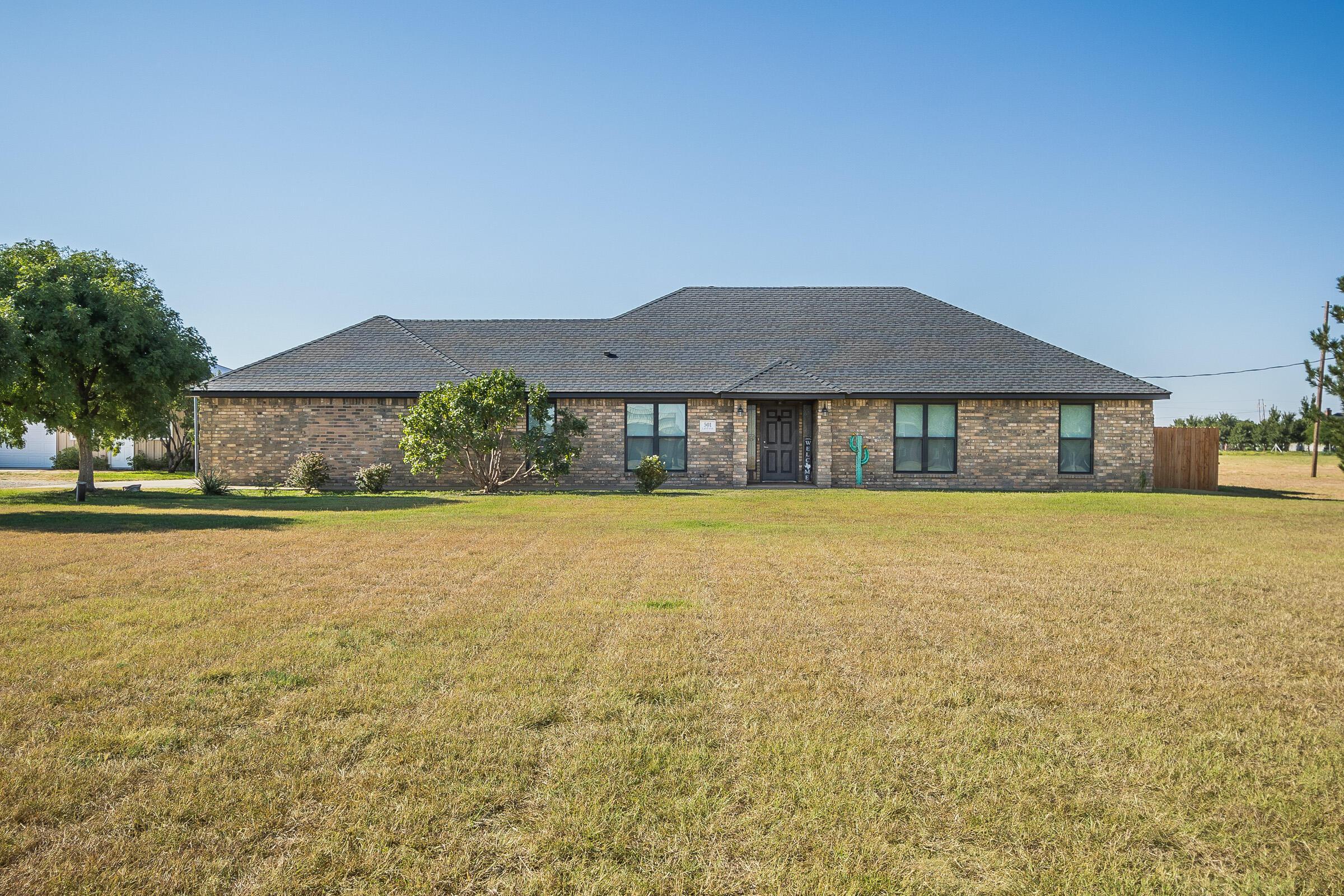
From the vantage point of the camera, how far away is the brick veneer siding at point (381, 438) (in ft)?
75.0

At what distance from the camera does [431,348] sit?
25422 mm

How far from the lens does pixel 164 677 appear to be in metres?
4.95

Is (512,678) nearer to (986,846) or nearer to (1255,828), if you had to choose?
(986,846)

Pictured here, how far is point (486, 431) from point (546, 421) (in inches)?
75.7

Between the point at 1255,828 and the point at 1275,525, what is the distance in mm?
13683

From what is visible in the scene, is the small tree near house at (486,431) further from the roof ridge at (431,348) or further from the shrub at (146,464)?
the shrub at (146,464)

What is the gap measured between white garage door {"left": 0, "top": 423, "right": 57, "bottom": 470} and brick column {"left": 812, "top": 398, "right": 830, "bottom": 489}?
113 ft

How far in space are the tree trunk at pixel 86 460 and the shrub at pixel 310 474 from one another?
448cm

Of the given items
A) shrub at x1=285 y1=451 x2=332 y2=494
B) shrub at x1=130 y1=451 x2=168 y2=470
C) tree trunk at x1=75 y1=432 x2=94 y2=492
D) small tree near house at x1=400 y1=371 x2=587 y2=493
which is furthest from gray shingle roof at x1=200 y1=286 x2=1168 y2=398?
shrub at x1=130 y1=451 x2=168 y2=470

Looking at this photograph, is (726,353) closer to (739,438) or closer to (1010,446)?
(739,438)

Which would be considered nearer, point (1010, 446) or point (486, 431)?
point (486, 431)

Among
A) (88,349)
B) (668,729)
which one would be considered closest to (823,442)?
(88,349)

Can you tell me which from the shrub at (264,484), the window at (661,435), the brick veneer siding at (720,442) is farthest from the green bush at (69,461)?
the window at (661,435)

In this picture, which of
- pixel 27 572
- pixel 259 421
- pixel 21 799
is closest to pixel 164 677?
pixel 21 799
